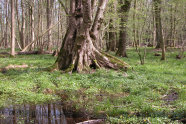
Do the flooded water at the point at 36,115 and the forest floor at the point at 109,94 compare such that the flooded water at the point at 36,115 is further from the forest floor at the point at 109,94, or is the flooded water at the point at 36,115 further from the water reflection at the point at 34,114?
the forest floor at the point at 109,94

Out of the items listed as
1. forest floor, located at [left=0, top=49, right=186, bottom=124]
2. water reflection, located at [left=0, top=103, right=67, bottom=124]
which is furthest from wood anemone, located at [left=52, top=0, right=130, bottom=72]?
water reflection, located at [left=0, top=103, right=67, bottom=124]

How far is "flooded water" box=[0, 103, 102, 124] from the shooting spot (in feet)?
16.9

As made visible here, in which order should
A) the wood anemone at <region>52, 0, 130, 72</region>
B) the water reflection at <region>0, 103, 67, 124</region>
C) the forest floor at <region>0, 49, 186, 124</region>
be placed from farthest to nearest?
1. the wood anemone at <region>52, 0, 130, 72</region>
2. the forest floor at <region>0, 49, 186, 124</region>
3. the water reflection at <region>0, 103, 67, 124</region>

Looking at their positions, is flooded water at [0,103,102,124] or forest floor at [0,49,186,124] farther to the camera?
forest floor at [0,49,186,124]

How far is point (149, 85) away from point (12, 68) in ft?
25.7

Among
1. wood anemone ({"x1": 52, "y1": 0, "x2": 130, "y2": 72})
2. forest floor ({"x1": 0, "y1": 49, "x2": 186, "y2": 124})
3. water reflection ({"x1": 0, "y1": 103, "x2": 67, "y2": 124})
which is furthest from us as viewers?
wood anemone ({"x1": 52, "y1": 0, "x2": 130, "y2": 72})

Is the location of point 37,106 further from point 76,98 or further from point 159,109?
point 159,109

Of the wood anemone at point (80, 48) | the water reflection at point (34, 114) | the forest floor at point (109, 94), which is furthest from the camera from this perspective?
the wood anemone at point (80, 48)

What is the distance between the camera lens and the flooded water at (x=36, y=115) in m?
5.14

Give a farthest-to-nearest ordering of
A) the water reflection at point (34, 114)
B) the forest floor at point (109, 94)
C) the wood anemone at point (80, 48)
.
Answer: the wood anemone at point (80, 48) < the forest floor at point (109, 94) < the water reflection at point (34, 114)

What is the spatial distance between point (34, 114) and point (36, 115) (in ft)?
0.36

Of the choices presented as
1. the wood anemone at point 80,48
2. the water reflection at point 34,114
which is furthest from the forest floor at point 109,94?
the wood anemone at point 80,48

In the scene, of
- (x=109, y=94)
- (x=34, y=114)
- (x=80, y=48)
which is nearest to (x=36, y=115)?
(x=34, y=114)

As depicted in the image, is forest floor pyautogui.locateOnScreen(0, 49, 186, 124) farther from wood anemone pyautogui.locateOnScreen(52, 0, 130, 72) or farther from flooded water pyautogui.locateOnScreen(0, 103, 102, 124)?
wood anemone pyautogui.locateOnScreen(52, 0, 130, 72)
